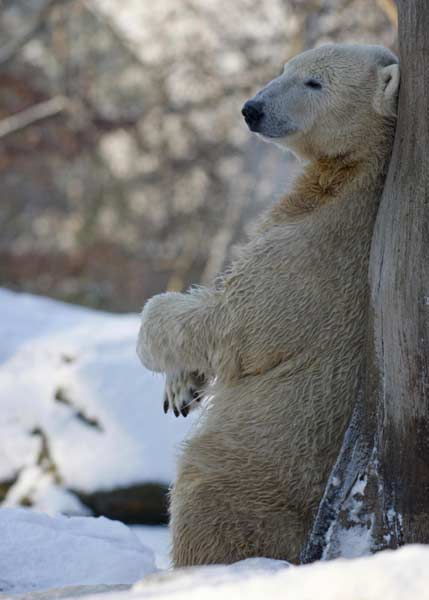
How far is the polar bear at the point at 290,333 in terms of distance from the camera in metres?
2.72

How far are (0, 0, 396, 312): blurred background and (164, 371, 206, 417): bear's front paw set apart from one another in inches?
381

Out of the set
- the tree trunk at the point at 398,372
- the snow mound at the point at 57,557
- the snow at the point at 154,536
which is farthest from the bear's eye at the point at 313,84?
the snow at the point at 154,536

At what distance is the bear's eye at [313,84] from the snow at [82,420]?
2732mm

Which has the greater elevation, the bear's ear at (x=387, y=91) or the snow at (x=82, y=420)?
the bear's ear at (x=387, y=91)

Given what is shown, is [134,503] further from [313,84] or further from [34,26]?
[34,26]

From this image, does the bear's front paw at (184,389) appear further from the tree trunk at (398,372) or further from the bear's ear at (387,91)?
the bear's ear at (387,91)

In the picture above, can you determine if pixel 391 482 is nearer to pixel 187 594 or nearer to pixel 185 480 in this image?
pixel 185 480

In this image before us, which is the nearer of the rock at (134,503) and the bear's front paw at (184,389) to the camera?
the bear's front paw at (184,389)

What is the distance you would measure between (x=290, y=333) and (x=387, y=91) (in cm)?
81

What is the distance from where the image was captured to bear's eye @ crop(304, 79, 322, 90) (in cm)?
301

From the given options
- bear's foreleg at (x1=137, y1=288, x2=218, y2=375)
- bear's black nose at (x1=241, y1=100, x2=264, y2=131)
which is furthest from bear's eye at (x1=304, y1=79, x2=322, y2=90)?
bear's foreleg at (x1=137, y1=288, x2=218, y2=375)

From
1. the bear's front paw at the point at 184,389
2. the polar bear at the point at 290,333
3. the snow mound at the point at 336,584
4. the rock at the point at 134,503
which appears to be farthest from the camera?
the rock at the point at 134,503

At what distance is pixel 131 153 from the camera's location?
51.9 ft

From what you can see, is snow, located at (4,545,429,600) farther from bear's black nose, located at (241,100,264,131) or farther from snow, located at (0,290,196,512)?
snow, located at (0,290,196,512)
